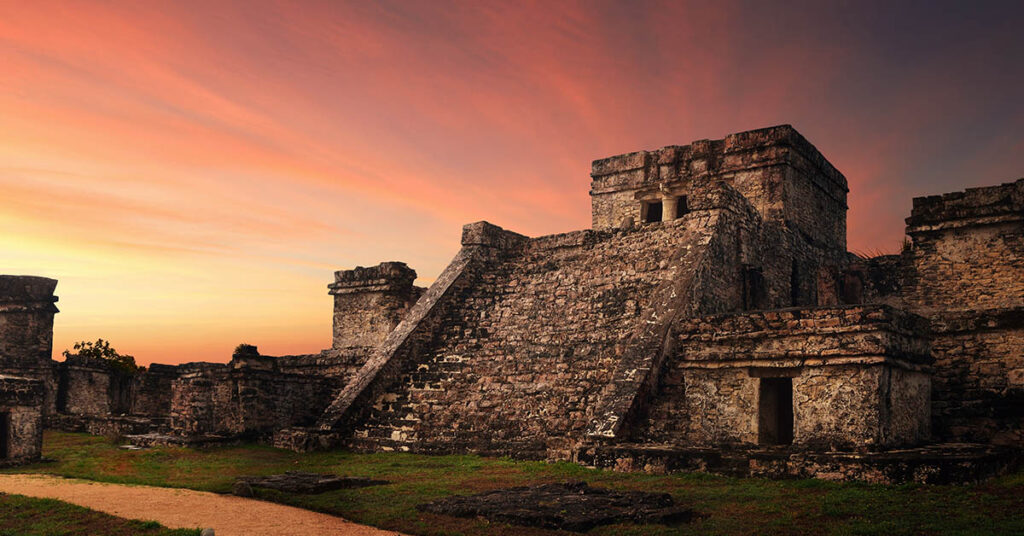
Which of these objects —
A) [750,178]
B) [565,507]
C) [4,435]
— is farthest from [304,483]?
[750,178]

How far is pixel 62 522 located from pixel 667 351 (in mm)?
8991

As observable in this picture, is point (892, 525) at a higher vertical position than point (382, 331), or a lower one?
lower

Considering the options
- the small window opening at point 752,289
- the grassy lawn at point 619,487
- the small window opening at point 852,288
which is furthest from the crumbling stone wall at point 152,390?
the small window opening at point 852,288

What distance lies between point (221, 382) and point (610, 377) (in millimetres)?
8506

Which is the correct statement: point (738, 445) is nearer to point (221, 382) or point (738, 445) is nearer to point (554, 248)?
point (554, 248)

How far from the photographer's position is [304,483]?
1073cm

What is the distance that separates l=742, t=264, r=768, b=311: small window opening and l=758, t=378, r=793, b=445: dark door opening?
443 centimetres

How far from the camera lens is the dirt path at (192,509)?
845 cm

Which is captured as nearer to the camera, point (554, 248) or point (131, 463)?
point (131, 463)

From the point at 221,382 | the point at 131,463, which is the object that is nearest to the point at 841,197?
the point at 221,382

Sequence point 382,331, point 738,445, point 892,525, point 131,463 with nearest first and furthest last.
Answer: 1. point 892,525
2. point 738,445
3. point 131,463
4. point 382,331

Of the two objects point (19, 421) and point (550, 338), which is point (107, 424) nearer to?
point (19, 421)

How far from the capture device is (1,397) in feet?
47.5

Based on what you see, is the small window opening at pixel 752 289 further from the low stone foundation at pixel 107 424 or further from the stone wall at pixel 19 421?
the low stone foundation at pixel 107 424
